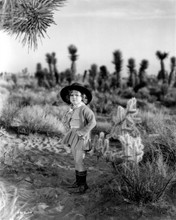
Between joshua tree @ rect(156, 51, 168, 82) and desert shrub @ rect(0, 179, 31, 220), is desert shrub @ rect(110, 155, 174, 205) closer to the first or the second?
desert shrub @ rect(0, 179, 31, 220)

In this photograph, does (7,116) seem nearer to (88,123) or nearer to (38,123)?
(38,123)

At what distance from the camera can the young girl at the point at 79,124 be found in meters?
4.05

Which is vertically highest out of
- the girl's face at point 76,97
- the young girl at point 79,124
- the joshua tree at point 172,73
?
the joshua tree at point 172,73

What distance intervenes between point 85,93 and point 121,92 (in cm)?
1486

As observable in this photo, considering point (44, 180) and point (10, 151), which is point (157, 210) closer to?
point (44, 180)

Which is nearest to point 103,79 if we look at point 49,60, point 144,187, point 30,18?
point 49,60

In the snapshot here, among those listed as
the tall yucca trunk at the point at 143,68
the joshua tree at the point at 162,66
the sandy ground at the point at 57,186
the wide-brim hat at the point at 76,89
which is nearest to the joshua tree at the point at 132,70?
the tall yucca trunk at the point at 143,68

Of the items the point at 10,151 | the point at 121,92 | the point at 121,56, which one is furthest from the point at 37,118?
the point at 121,56

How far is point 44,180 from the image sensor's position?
4.61 meters

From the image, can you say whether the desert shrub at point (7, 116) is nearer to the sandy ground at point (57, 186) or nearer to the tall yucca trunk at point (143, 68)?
the sandy ground at point (57, 186)

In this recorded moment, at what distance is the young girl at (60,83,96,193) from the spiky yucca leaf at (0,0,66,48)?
1611mm

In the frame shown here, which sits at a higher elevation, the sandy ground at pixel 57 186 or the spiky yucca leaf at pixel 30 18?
the spiky yucca leaf at pixel 30 18

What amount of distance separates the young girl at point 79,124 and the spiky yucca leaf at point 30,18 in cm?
161

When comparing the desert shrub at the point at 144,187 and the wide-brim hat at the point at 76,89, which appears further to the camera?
the wide-brim hat at the point at 76,89
